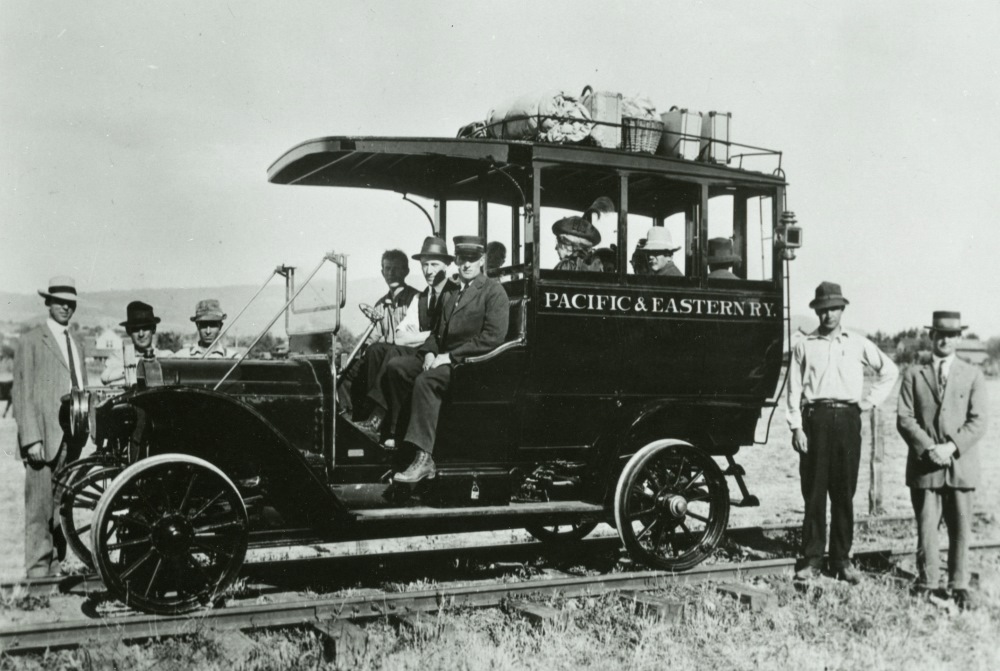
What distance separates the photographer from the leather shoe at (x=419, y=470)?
5.88 m

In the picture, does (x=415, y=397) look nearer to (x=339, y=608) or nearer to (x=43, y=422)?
(x=339, y=608)

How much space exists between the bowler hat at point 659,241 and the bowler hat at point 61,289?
411cm

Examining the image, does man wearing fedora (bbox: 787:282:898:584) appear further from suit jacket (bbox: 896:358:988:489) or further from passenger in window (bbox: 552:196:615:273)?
passenger in window (bbox: 552:196:615:273)

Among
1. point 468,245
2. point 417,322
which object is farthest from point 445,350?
point 468,245

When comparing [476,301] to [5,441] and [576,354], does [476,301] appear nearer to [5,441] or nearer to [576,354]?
[576,354]

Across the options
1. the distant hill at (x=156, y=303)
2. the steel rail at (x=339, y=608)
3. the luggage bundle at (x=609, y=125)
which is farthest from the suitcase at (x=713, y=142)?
the distant hill at (x=156, y=303)

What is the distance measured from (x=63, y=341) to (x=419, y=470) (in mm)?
2718

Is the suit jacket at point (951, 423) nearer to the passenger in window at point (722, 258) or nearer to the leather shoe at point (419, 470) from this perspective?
the passenger in window at point (722, 258)

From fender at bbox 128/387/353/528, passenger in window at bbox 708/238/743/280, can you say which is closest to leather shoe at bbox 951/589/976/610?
passenger in window at bbox 708/238/743/280

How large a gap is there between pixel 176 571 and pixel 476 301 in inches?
96.8

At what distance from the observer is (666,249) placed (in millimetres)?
6820

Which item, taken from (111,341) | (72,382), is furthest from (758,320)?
(111,341)

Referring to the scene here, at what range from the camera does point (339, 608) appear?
16.9 ft

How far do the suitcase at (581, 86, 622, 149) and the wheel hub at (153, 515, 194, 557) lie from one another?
3649 millimetres
